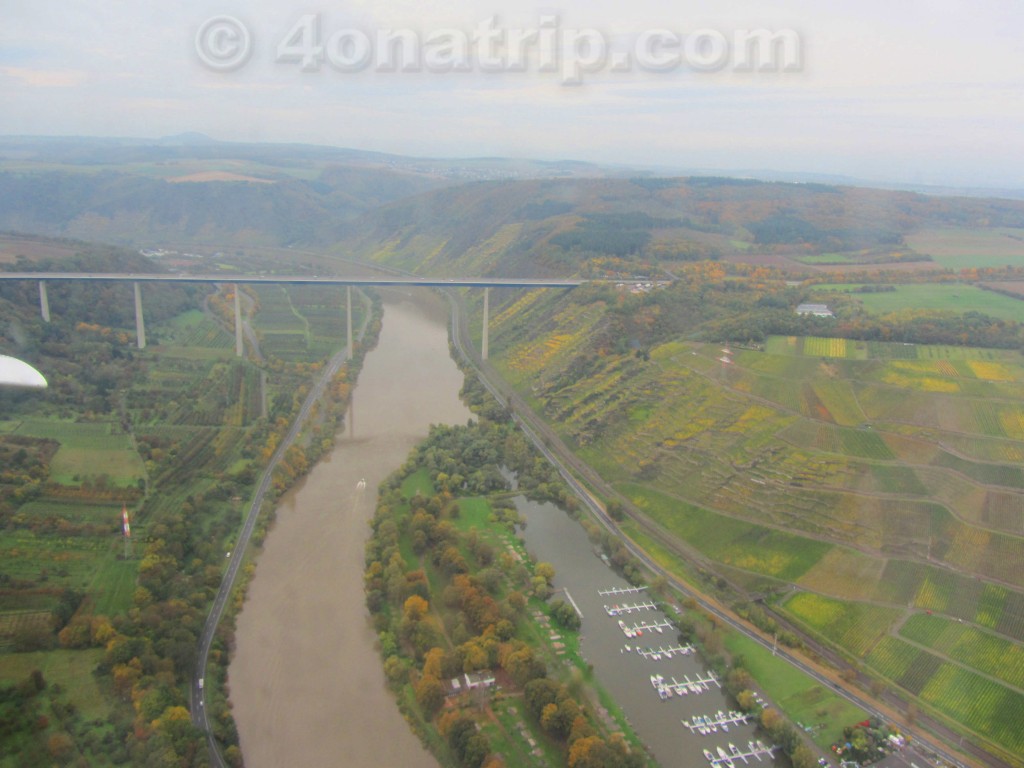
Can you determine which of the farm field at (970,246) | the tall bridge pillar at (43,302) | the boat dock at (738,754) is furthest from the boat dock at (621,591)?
the farm field at (970,246)

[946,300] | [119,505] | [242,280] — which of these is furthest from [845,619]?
[242,280]

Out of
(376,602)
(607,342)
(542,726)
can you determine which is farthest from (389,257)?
(542,726)

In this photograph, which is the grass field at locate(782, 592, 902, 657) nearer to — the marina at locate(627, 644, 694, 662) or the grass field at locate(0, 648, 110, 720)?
the marina at locate(627, 644, 694, 662)

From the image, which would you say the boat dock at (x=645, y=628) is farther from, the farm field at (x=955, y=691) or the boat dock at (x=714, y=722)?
the farm field at (x=955, y=691)

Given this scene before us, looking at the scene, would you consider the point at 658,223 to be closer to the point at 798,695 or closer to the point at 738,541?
the point at 738,541

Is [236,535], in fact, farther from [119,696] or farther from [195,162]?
[195,162]

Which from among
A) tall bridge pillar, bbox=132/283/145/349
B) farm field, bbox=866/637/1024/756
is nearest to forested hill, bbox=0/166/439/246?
tall bridge pillar, bbox=132/283/145/349
